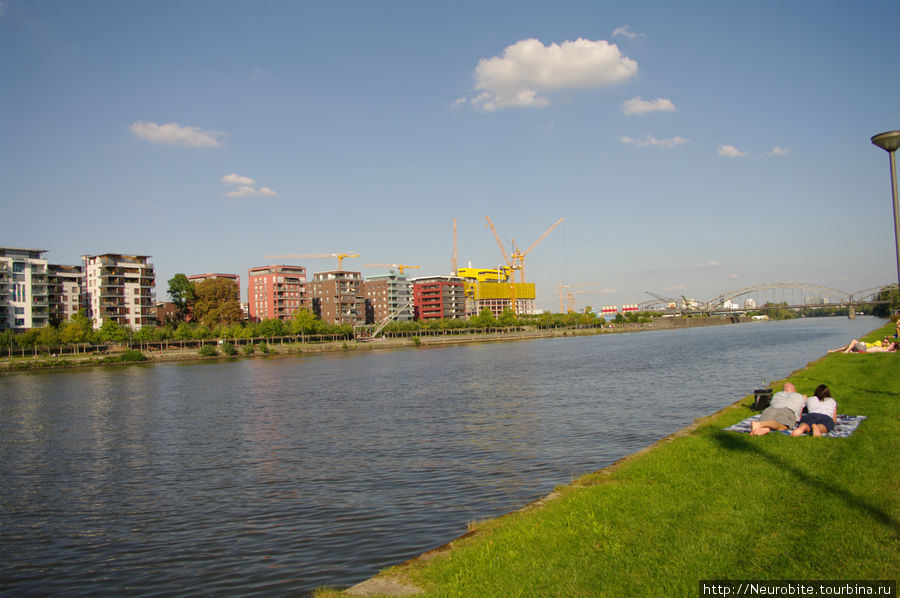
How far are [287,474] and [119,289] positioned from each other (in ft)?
438

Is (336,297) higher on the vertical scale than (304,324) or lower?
higher

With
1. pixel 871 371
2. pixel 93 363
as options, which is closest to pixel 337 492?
pixel 871 371

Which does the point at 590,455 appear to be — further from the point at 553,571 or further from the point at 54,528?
the point at 54,528

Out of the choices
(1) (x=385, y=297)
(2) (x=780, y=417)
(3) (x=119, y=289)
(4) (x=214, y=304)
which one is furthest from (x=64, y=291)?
(2) (x=780, y=417)

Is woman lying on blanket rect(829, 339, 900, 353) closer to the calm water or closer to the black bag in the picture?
the calm water

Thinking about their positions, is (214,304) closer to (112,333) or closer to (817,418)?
(112,333)

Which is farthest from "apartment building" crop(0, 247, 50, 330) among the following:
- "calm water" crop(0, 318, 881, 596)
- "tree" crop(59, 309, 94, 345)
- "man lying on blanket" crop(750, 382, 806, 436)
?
"man lying on blanket" crop(750, 382, 806, 436)

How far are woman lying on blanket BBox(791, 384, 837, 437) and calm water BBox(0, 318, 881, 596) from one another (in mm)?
4941

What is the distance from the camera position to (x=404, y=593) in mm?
7520

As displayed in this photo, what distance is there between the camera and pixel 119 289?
134 m

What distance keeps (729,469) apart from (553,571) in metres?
5.70

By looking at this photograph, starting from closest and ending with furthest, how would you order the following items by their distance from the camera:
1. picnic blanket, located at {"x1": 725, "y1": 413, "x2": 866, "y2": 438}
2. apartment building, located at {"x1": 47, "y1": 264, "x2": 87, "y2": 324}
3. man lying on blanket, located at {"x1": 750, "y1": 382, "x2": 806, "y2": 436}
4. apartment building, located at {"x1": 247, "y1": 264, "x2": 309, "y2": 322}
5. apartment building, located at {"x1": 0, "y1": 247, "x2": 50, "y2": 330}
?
1. picnic blanket, located at {"x1": 725, "y1": 413, "x2": 866, "y2": 438}
2. man lying on blanket, located at {"x1": 750, "y1": 382, "x2": 806, "y2": 436}
3. apartment building, located at {"x1": 0, "y1": 247, "x2": 50, "y2": 330}
4. apartment building, located at {"x1": 47, "y1": 264, "x2": 87, "y2": 324}
5. apartment building, located at {"x1": 247, "y1": 264, "x2": 309, "y2": 322}

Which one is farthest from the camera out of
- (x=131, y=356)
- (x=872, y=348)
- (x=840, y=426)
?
(x=131, y=356)

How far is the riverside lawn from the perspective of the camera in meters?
7.14
